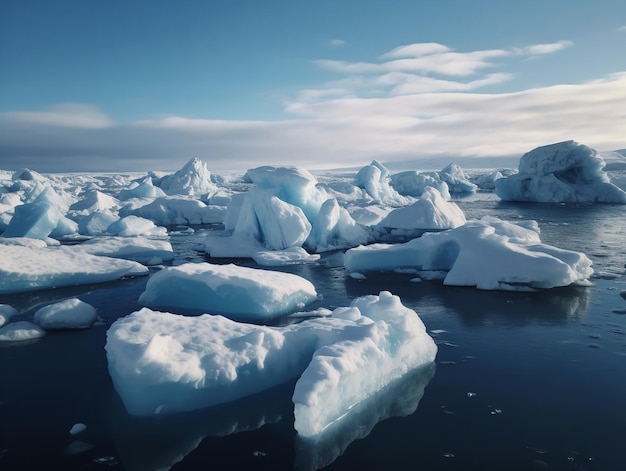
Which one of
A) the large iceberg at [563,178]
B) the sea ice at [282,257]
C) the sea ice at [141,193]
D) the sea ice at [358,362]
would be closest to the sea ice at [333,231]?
the sea ice at [282,257]

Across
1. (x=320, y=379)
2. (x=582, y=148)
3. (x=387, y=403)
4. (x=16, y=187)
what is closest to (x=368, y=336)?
(x=387, y=403)

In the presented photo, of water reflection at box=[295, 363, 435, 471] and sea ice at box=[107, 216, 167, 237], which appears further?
sea ice at box=[107, 216, 167, 237]

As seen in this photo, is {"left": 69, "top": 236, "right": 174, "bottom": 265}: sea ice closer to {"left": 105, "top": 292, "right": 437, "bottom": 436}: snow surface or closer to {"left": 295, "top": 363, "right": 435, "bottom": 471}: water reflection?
{"left": 105, "top": 292, "right": 437, "bottom": 436}: snow surface

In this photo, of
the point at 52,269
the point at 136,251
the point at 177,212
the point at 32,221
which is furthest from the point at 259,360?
the point at 177,212

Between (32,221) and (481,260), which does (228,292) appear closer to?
(481,260)

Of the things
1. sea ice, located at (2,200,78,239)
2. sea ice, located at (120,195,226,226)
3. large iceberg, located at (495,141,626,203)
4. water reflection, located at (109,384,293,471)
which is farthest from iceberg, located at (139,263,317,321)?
large iceberg, located at (495,141,626,203)

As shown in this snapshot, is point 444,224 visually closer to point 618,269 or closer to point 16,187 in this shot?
point 618,269
